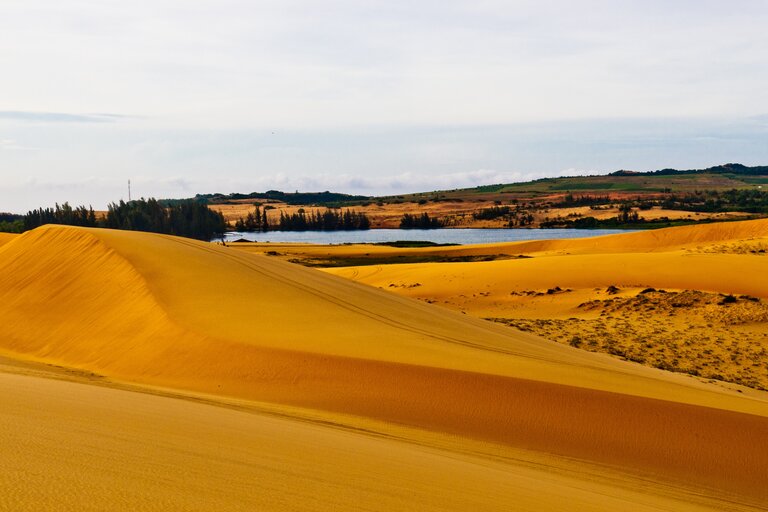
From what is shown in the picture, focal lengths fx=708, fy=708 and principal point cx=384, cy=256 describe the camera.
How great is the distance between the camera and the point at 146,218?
56.0 m

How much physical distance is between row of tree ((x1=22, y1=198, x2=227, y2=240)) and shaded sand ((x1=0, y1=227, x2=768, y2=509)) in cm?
4077

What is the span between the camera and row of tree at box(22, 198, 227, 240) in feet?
183

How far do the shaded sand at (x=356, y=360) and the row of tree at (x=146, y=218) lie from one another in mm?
40771

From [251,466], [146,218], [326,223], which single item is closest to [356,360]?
[251,466]

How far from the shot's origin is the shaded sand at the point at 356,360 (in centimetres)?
750

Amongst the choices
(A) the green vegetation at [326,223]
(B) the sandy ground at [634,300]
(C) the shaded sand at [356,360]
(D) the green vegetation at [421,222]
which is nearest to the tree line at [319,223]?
(A) the green vegetation at [326,223]

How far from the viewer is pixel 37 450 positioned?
4.09m

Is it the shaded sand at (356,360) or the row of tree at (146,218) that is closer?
the shaded sand at (356,360)

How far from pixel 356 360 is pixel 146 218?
50.4 metres

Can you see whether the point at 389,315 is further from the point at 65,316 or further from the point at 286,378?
the point at 65,316

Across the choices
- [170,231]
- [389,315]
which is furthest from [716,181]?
[389,315]

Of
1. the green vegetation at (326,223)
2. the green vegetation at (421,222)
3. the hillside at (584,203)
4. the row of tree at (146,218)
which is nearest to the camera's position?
the row of tree at (146,218)

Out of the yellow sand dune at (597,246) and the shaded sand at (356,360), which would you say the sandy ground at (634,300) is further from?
the yellow sand dune at (597,246)

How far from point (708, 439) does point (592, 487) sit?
7.65 ft
